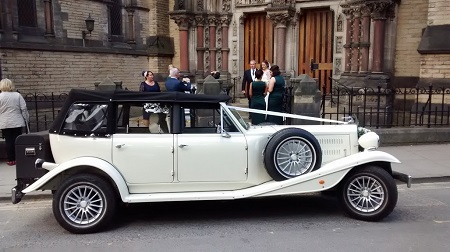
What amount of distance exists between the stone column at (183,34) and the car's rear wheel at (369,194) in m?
13.2

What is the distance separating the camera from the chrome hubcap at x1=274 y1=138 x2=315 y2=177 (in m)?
5.07

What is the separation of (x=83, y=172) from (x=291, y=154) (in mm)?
2625

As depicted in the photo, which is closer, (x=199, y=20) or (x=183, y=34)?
(x=199, y=20)

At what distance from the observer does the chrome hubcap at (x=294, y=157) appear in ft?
16.6

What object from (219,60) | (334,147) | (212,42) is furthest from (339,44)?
(334,147)

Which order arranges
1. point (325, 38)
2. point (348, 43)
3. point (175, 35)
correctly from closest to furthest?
point (348, 43) < point (325, 38) < point (175, 35)

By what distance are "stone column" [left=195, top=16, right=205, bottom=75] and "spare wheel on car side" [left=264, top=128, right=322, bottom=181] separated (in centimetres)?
1276

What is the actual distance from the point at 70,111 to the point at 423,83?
10592 millimetres

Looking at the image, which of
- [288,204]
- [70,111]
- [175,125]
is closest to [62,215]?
[70,111]

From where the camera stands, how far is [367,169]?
514 centimetres

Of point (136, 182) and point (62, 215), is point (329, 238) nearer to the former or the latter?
point (136, 182)

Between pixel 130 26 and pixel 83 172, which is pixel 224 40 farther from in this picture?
pixel 83 172

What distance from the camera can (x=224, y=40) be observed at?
17.1 m

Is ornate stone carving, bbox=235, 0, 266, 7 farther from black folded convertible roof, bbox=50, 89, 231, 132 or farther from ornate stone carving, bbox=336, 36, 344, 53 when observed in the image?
black folded convertible roof, bbox=50, 89, 231, 132
